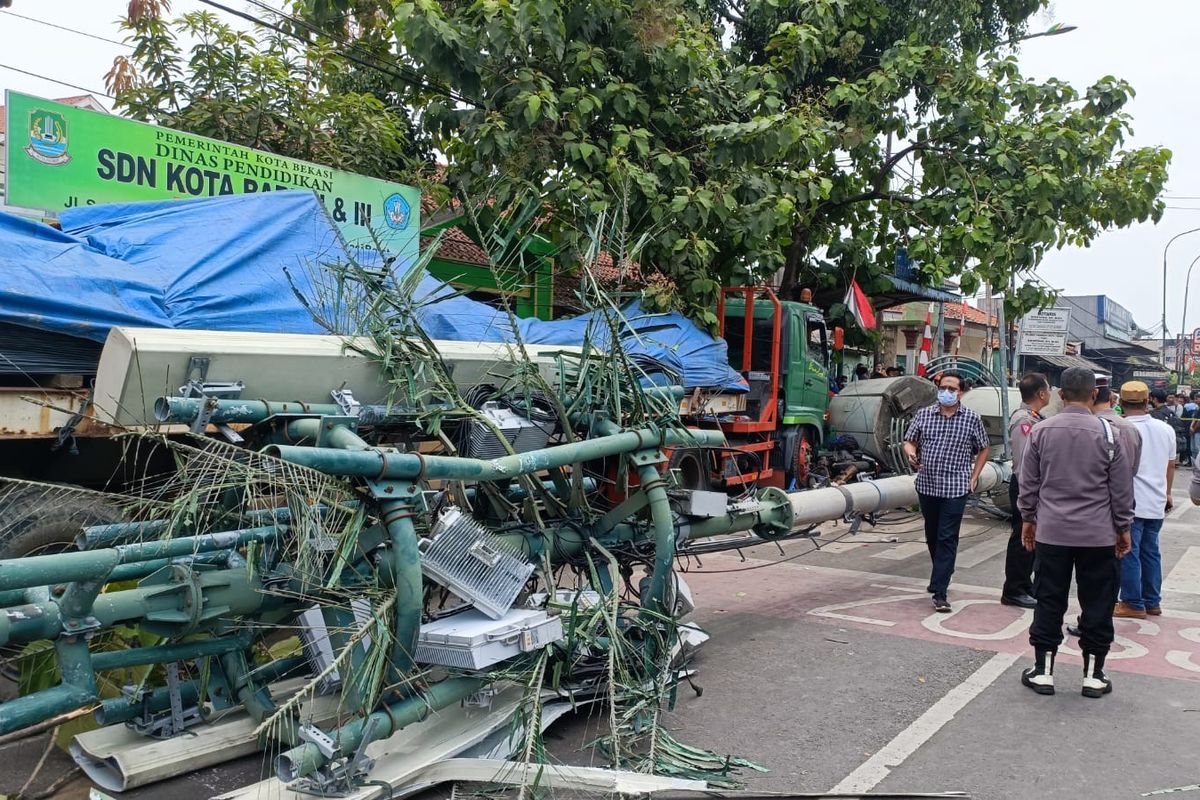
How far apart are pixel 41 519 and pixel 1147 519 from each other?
723cm

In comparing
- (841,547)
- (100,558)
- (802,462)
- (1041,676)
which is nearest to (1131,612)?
(1041,676)

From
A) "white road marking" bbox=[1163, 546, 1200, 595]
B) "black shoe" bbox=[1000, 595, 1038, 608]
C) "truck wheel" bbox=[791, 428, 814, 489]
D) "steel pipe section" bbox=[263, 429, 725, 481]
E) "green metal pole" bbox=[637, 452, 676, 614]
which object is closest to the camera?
"steel pipe section" bbox=[263, 429, 725, 481]

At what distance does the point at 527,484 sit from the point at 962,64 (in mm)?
10840

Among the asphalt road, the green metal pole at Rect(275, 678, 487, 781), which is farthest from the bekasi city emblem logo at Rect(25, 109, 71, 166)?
the green metal pole at Rect(275, 678, 487, 781)

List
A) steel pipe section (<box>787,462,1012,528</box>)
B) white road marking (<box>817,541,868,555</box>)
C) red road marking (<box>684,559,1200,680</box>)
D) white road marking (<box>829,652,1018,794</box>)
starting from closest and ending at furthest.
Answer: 1. white road marking (<box>829,652,1018,794</box>)
2. red road marking (<box>684,559,1200,680</box>)
3. steel pipe section (<box>787,462,1012,528</box>)
4. white road marking (<box>817,541,868,555</box>)

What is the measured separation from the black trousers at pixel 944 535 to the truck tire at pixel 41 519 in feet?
18.3

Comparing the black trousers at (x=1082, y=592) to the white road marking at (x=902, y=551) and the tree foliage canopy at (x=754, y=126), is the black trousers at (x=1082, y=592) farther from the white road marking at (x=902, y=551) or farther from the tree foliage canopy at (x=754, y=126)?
the tree foliage canopy at (x=754, y=126)

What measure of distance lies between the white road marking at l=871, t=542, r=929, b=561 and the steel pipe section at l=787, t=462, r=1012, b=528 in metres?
1.05

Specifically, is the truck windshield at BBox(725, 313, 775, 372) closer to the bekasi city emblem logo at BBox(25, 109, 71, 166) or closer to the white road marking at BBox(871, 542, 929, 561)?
the white road marking at BBox(871, 542, 929, 561)

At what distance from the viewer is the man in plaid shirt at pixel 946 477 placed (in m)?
7.29

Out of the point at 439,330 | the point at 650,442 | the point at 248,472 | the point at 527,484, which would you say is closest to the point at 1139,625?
the point at 650,442

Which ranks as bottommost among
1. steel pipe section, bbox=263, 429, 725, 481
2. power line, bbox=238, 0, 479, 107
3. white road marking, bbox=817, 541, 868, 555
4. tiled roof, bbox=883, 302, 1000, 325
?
white road marking, bbox=817, 541, 868, 555

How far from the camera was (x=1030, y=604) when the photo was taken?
7.43 metres

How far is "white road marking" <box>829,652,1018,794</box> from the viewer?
422 cm
